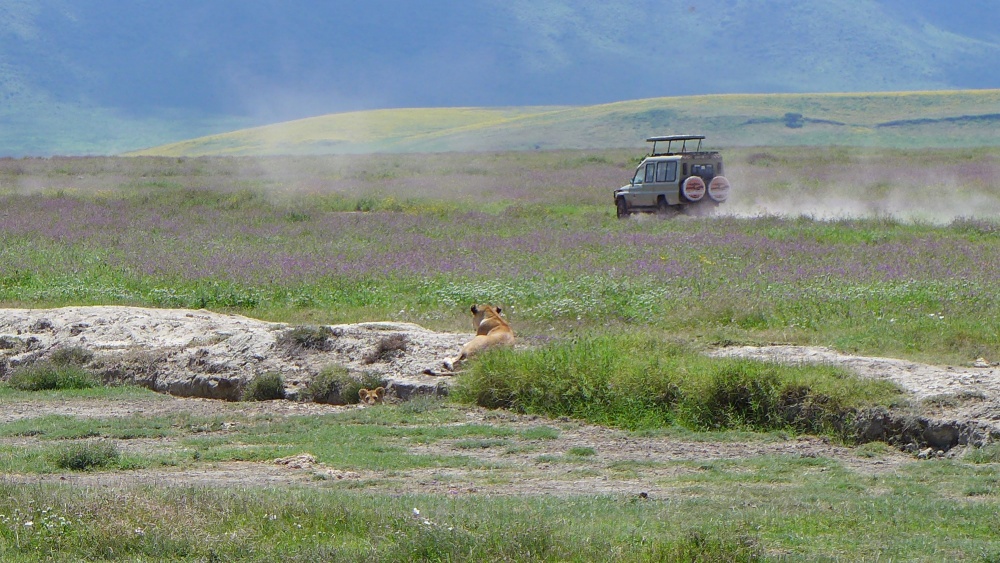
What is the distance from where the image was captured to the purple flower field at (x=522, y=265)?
52.4ft

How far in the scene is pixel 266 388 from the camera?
527 inches

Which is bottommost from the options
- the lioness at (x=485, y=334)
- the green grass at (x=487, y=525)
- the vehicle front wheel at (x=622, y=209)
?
the green grass at (x=487, y=525)

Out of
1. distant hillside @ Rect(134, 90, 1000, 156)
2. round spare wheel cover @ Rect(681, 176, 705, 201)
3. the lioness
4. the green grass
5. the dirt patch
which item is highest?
distant hillside @ Rect(134, 90, 1000, 156)

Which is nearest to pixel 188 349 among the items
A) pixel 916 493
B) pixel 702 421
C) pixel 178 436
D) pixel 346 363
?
pixel 346 363

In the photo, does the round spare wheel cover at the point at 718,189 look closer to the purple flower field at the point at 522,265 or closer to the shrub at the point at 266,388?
the purple flower field at the point at 522,265

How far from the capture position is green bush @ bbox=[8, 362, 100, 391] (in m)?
14.0

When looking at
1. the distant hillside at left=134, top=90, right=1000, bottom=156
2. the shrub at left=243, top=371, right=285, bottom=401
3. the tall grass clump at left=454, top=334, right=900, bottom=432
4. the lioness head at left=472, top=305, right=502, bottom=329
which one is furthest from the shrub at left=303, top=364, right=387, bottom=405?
the distant hillside at left=134, top=90, right=1000, bottom=156

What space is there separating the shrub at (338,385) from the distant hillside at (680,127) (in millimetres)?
93990

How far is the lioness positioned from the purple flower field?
1928 millimetres

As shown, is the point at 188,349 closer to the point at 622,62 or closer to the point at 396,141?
the point at 396,141

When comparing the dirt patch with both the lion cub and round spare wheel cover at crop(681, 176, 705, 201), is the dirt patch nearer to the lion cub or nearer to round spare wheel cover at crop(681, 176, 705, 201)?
the lion cub

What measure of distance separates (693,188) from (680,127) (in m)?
91.0

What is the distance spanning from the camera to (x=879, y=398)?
34.7ft

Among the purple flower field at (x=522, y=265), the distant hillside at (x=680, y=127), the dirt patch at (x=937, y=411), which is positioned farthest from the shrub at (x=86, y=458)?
the distant hillside at (x=680, y=127)
